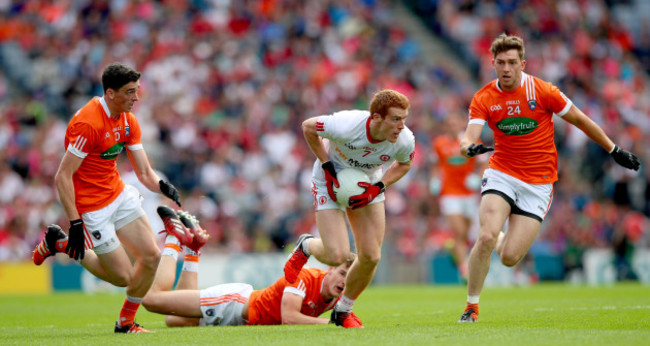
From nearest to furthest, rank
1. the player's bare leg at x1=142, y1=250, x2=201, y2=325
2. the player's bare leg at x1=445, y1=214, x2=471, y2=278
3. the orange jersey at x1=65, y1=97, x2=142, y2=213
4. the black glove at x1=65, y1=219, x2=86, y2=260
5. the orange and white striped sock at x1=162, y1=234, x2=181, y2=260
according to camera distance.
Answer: the black glove at x1=65, y1=219, x2=86, y2=260, the orange jersey at x1=65, y1=97, x2=142, y2=213, the player's bare leg at x1=142, y1=250, x2=201, y2=325, the orange and white striped sock at x1=162, y1=234, x2=181, y2=260, the player's bare leg at x1=445, y1=214, x2=471, y2=278

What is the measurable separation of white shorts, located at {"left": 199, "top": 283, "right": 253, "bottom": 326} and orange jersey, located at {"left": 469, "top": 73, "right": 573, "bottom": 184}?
2961 millimetres

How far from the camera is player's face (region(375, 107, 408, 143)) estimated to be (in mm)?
8094

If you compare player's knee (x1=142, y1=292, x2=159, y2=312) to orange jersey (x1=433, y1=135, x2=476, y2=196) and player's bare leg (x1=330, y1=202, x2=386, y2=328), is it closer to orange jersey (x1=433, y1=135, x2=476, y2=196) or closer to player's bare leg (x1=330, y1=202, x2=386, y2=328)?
player's bare leg (x1=330, y1=202, x2=386, y2=328)

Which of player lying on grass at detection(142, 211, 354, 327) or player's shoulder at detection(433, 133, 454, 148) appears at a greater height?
player's shoulder at detection(433, 133, 454, 148)

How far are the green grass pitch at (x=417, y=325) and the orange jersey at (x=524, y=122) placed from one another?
5.07 feet

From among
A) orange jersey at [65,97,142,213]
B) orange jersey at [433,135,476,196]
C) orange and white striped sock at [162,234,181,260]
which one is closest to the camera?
orange jersey at [65,97,142,213]

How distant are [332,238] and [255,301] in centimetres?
132

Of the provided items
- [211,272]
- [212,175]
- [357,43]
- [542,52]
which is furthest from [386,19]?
[211,272]

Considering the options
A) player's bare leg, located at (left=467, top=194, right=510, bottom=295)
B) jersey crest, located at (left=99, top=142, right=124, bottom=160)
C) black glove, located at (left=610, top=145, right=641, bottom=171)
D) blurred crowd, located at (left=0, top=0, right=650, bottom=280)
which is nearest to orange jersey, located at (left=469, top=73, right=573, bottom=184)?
player's bare leg, located at (left=467, top=194, right=510, bottom=295)

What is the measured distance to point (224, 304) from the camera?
930 cm

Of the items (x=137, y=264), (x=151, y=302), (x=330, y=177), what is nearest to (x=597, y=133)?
(x=330, y=177)

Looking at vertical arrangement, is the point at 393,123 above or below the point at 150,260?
above

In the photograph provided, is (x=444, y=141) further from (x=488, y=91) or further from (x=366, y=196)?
(x=366, y=196)

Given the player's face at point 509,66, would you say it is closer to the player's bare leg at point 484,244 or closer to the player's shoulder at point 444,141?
the player's bare leg at point 484,244
